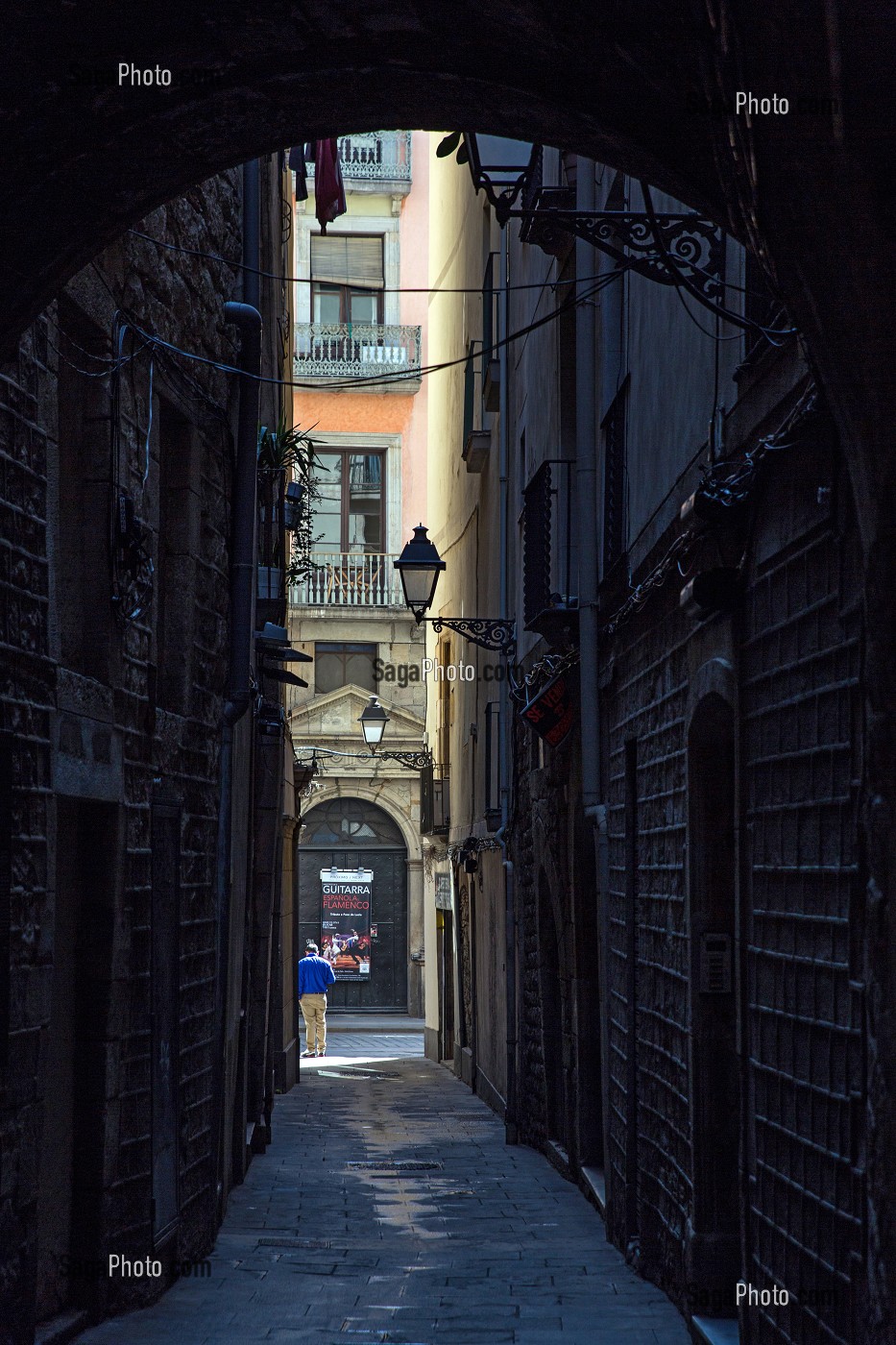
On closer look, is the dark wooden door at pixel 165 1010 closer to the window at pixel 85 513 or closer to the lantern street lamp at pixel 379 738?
the window at pixel 85 513

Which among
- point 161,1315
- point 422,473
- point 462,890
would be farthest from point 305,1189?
point 422,473

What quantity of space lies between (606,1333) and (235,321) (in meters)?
5.66

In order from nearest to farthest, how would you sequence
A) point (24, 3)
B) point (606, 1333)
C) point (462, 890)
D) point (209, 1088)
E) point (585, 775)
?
point (24, 3)
point (606, 1333)
point (209, 1088)
point (585, 775)
point (462, 890)

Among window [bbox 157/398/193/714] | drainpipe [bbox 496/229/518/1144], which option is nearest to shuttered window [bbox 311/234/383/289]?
drainpipe [bbox 496/229/518/1144]

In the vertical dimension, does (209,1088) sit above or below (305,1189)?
above

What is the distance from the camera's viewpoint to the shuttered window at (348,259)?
3266cm

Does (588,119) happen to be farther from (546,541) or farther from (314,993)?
(314,993)

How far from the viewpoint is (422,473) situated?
31.9 m

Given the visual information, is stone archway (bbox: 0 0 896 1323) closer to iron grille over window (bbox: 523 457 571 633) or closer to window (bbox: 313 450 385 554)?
iron grille over window (bbox: 523 457 571 633)

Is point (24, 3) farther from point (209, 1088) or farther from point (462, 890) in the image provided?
point (462, 890)

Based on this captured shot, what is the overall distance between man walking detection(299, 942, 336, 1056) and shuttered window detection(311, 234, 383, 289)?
544 inches

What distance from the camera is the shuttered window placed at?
107ft

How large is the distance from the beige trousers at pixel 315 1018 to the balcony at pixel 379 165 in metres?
16.0

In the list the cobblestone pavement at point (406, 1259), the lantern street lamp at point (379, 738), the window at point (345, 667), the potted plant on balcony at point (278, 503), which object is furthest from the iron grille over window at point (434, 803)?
the cobblestone pavement at point (406, 1259)
